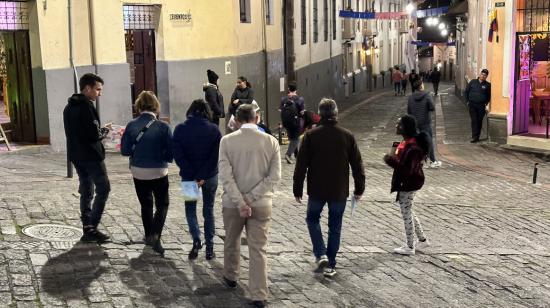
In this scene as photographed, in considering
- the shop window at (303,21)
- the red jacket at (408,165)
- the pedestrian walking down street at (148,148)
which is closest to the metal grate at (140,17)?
the pedestrian walking down street at (148,148)

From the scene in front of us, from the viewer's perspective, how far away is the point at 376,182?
40.4 feet

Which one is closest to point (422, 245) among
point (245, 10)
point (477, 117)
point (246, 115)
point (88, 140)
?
point (246, 115)

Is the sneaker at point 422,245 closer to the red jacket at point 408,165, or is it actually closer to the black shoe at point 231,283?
the red jacket at point 408,165

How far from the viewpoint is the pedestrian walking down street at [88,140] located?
7.07m

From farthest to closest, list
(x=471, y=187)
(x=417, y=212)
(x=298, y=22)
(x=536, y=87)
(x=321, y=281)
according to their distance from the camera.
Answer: (x=298, y=22)
(x=536, y=87)
(x=471, y=187)
(x=417, y=212)
(x=321, y=281)

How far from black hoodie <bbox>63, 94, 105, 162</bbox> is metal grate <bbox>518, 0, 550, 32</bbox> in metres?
12.0

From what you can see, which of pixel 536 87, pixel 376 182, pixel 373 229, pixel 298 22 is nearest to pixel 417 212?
pixel 373 229

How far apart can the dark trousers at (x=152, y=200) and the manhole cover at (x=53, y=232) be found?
871 millimetres

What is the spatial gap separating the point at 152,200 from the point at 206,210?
21.8 inches

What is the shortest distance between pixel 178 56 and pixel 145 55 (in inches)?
52.0

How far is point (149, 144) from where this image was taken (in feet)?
22.4

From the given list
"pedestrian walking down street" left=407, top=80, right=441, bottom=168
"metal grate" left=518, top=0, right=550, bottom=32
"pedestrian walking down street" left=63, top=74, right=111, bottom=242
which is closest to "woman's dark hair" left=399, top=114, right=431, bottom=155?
"pedestrian walking down street" left=63, top=74, right=111, bottom=242

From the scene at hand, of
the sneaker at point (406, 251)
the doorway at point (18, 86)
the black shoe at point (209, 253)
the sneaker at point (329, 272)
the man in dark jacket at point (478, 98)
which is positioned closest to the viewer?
the sneaker at point (329, 272)

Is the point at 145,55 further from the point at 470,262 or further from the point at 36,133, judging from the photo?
the point at 470,262
